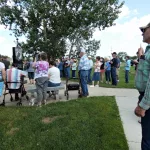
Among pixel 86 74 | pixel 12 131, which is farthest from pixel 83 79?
pixel 12 131

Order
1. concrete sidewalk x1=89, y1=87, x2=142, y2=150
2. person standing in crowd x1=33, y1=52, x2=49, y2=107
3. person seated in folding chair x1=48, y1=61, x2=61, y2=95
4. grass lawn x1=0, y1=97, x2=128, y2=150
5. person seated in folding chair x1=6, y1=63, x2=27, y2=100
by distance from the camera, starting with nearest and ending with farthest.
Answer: grass lawn x1=0, y1=97, x2=128, y2=150, concrete sidewalk x1=89, y1=87, x2=142, y2=150, person standing in crowd x1=33, y1=52, x2=49, y2=107, person seated in folding chair x1=6, y1=63, x2=27, y2=100, person seated in folding chair x1=48, y1=61, x2=61, y2=95

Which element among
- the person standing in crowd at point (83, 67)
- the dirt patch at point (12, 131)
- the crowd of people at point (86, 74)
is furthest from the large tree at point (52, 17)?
the dirt patch at point (12, 131)

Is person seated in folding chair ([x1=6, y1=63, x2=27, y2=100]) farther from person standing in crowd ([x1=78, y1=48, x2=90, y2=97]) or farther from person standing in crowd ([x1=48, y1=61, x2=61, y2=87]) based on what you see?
person standing in crowd ([x1=78, y1=48, x2=90, y2=97])

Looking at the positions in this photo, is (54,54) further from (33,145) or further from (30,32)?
(33,145)

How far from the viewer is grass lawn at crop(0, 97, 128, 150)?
4508 millimetres

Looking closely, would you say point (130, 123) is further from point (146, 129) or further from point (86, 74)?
point (86, 74)

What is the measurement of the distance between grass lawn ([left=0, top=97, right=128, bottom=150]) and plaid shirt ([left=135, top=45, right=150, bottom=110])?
185cm

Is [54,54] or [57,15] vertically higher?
[57,15]

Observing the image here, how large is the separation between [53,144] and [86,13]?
21.1 metres

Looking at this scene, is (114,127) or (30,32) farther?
(30,32)

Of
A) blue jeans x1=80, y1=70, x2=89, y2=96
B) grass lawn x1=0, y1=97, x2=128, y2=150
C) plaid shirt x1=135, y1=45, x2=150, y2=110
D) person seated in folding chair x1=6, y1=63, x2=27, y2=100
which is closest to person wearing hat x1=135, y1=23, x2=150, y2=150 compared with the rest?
plaid shirt x1=135, y1=45, x2=150, y2=110

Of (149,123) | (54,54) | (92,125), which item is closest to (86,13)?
(54,54)

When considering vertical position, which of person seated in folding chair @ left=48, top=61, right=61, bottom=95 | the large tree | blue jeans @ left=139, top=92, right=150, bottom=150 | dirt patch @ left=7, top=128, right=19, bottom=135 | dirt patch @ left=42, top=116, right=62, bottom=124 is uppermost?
the large tree

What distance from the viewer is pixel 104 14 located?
25.2 m
